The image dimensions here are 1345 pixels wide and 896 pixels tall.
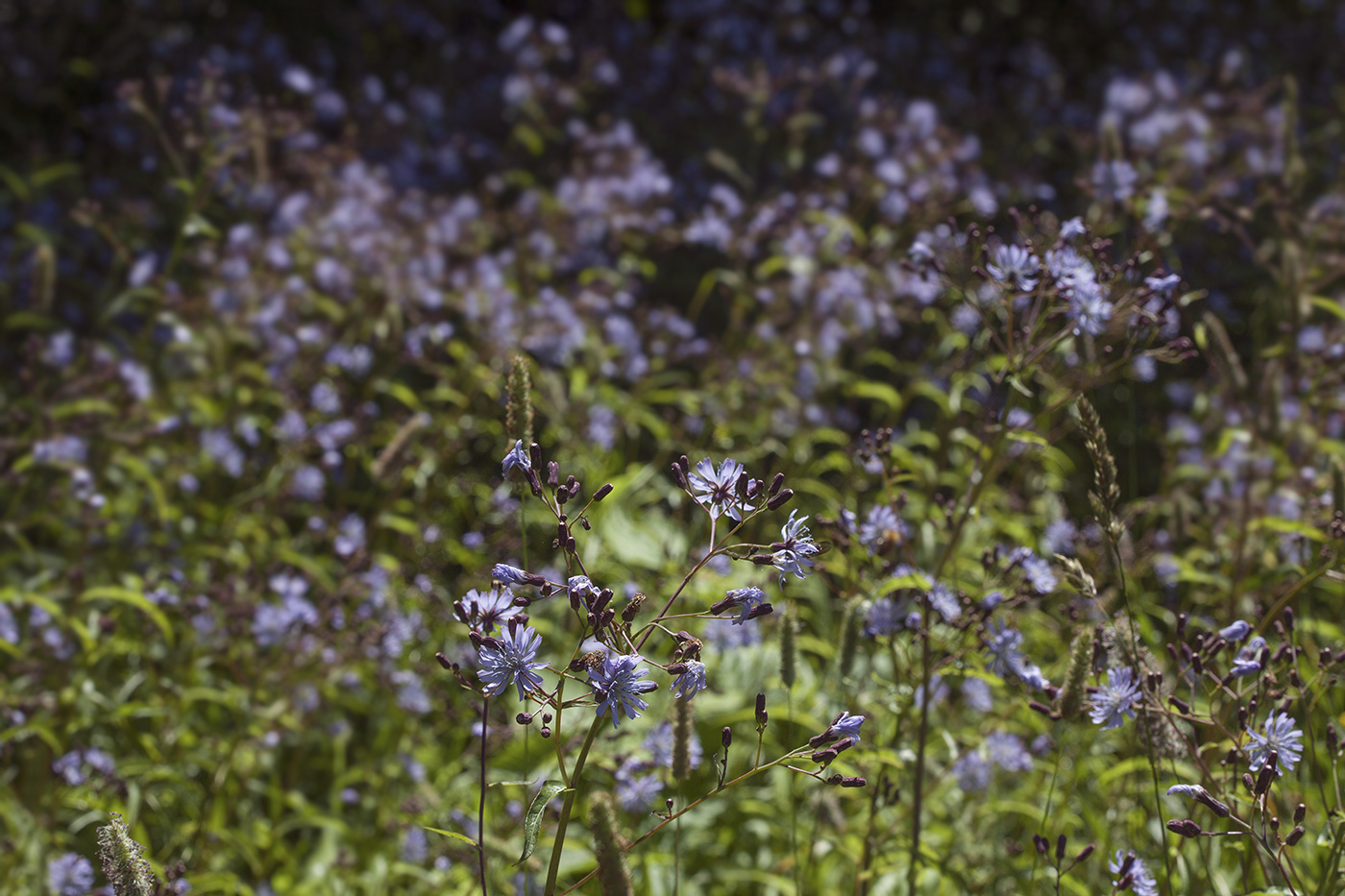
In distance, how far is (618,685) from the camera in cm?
165

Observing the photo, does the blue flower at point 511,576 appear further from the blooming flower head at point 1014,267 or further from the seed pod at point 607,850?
the blooming flower head at point 1014,267

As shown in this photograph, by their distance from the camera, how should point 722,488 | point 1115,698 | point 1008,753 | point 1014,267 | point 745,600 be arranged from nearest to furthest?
point 745,600
point 722,488
point 1115,698
point 1014,267
point 1008,753

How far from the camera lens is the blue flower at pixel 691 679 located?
1662mm

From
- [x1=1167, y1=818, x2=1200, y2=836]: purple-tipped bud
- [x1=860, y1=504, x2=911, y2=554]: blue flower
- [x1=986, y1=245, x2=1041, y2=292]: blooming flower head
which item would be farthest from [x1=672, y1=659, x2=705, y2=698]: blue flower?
[x1=986, y1=245, x2=1041, y2=292]: blooming flower head

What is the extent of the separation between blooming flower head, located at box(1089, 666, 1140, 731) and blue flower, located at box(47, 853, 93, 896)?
2308 millimetres

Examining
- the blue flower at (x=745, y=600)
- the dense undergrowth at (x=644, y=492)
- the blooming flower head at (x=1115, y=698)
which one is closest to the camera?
the blue flower at (x=745, y=600)

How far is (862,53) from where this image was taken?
865cm

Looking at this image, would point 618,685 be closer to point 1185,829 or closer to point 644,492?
point 1185,829

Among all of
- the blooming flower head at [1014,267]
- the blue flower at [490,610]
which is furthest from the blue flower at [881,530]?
the blue flower at [490,610]

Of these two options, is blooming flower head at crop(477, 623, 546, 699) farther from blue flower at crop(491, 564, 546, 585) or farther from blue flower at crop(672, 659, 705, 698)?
blue flower at crop(672, 659, 705, 698)

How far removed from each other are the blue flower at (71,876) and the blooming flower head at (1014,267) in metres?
2.57

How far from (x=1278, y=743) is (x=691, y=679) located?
1.19 meters

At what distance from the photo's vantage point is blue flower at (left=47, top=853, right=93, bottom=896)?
265 cm

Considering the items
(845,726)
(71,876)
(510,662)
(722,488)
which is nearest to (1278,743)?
(845,726)
